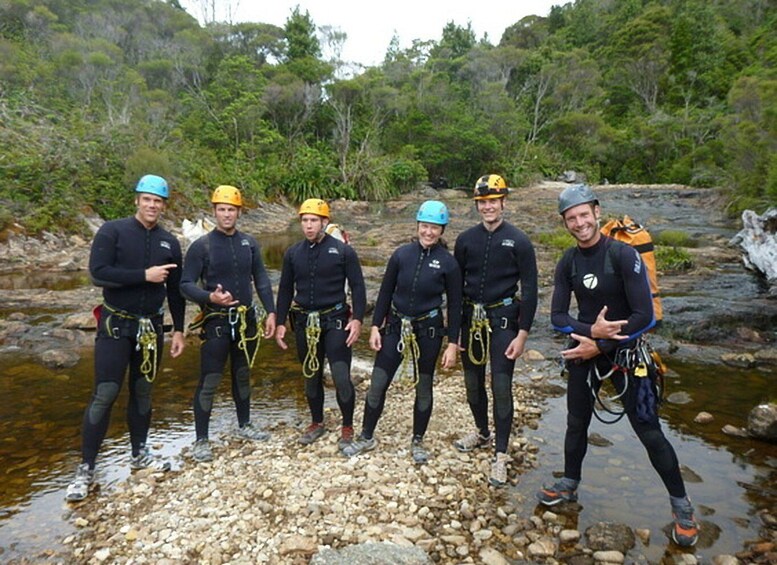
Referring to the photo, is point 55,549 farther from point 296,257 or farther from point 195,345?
point 195,345

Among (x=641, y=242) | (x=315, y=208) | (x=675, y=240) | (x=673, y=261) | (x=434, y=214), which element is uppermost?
(x=315, y=208)

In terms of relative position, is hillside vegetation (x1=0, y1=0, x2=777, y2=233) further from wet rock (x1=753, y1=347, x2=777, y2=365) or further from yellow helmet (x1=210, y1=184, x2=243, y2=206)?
yellow helmet (x1=210, y1=184, x2=243, y2=206)

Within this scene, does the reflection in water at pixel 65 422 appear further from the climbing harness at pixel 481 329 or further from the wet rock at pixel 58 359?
the climbing harness at pixel 481 329

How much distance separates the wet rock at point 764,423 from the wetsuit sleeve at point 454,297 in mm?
3702

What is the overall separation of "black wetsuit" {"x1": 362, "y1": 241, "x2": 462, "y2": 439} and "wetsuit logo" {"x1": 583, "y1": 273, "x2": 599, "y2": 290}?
135 centimetres

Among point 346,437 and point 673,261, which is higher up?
point 673,261

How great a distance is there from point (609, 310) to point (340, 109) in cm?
4277

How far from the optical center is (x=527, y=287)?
4906mm

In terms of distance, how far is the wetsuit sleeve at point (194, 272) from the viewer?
5.21m

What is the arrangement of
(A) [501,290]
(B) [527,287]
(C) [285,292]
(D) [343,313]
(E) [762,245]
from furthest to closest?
1. (E) [762,245]
2. (C) [285,292]
3. (D) [343,313]
4. (A) [501,290]
5. (B) [527,287]

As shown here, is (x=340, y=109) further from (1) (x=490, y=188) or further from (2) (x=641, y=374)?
(2) (x=641, y=374)

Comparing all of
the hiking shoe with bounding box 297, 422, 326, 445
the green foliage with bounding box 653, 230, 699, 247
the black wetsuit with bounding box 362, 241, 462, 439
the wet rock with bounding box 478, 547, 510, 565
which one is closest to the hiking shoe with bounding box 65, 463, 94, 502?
the hiking shoe with bounding box 297, 422, 326, 445

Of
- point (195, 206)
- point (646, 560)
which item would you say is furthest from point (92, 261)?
point (195, 206)

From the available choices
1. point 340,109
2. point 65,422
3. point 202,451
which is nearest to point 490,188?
point 202,451
